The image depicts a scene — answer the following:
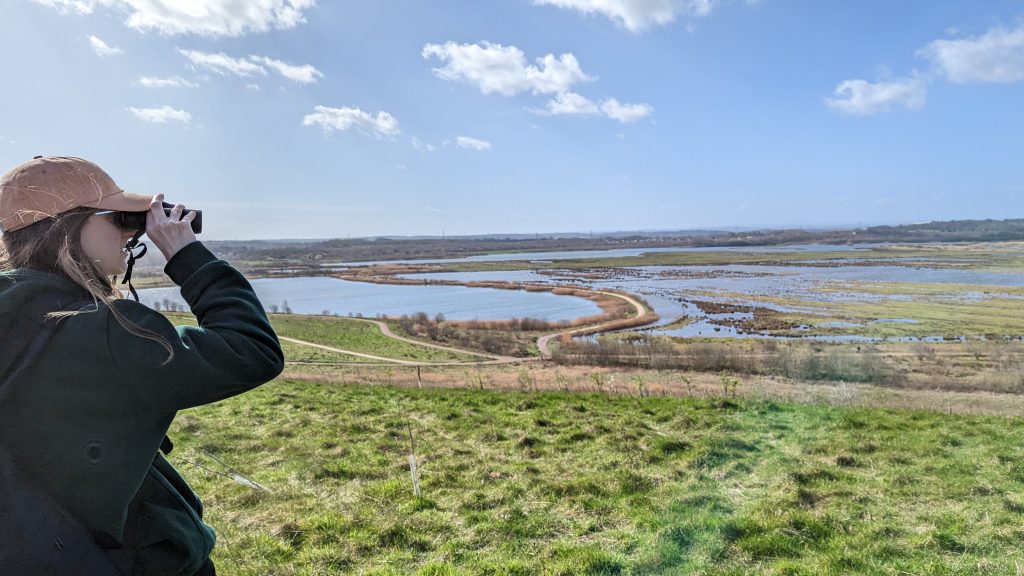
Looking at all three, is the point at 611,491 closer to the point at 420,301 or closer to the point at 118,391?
the point at 118,391

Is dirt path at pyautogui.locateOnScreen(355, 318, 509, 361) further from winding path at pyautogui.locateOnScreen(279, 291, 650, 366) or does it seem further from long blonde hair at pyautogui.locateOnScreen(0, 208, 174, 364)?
long blonde hair at pyautogui.locateOnScreen(0, 208, 174, 364)

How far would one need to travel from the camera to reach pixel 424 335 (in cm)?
4716

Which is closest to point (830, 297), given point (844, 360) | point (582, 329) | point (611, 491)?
point (582, 329)

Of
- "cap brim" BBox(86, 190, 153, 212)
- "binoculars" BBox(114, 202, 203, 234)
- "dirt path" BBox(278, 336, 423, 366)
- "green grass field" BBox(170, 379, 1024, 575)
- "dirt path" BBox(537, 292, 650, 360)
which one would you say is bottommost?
"dirt path" BBox(537, 292, 650, 360)

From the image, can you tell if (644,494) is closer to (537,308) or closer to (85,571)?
(85,571)

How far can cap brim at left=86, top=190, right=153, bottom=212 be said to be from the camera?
1.58 metres

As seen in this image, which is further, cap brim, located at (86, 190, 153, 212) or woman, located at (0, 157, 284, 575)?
cap brim, located at (86, 190, 153, 212)

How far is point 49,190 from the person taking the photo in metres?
1.51

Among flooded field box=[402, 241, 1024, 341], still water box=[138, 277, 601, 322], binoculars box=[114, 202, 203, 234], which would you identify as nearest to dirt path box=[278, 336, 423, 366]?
still water box=[138, 277, 601, 322]

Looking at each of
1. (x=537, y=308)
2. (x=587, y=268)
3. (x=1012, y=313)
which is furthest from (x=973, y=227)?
(x=537, y=308)

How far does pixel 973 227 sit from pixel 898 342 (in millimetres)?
197703

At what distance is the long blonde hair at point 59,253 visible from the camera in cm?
148

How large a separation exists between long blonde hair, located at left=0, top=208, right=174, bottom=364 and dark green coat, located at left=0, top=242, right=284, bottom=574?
2 cm

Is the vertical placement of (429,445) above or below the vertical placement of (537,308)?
above
